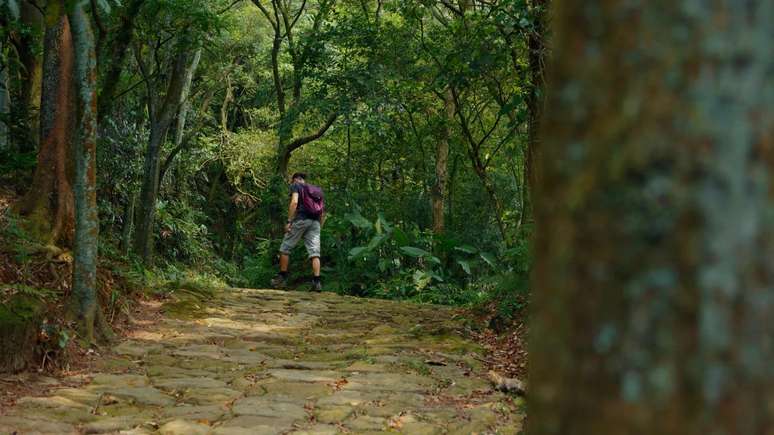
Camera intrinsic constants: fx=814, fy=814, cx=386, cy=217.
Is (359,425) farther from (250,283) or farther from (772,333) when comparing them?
(250,283)

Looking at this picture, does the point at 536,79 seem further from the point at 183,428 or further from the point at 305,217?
the point at 183,428

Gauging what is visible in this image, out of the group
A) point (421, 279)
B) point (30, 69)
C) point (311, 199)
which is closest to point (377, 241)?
point (421, 279)

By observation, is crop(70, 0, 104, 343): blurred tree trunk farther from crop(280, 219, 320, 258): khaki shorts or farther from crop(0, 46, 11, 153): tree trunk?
crop(280, 219, 320, 258): khaki shorts

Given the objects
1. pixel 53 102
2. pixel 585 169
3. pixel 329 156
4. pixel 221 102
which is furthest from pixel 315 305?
pixel 221 102

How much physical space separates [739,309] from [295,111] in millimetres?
15081

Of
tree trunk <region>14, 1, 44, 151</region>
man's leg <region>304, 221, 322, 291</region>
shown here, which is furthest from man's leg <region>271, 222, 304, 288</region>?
tree trunk <region>14, 1, 44, 151</region>

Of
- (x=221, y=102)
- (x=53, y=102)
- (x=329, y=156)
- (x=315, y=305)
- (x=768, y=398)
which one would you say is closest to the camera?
(x=768, y=398)

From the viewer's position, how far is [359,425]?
17.4 ft

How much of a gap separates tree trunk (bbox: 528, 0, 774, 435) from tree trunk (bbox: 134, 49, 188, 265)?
11.1 metres

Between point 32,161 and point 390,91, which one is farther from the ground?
point 390,91

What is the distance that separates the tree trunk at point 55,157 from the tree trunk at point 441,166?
8.80 metres

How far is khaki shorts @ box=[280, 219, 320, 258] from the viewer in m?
12.7

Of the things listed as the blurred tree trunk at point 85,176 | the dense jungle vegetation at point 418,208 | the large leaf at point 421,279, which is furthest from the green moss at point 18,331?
the large leaf at point 421,279

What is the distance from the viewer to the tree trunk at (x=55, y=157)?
332 inches
